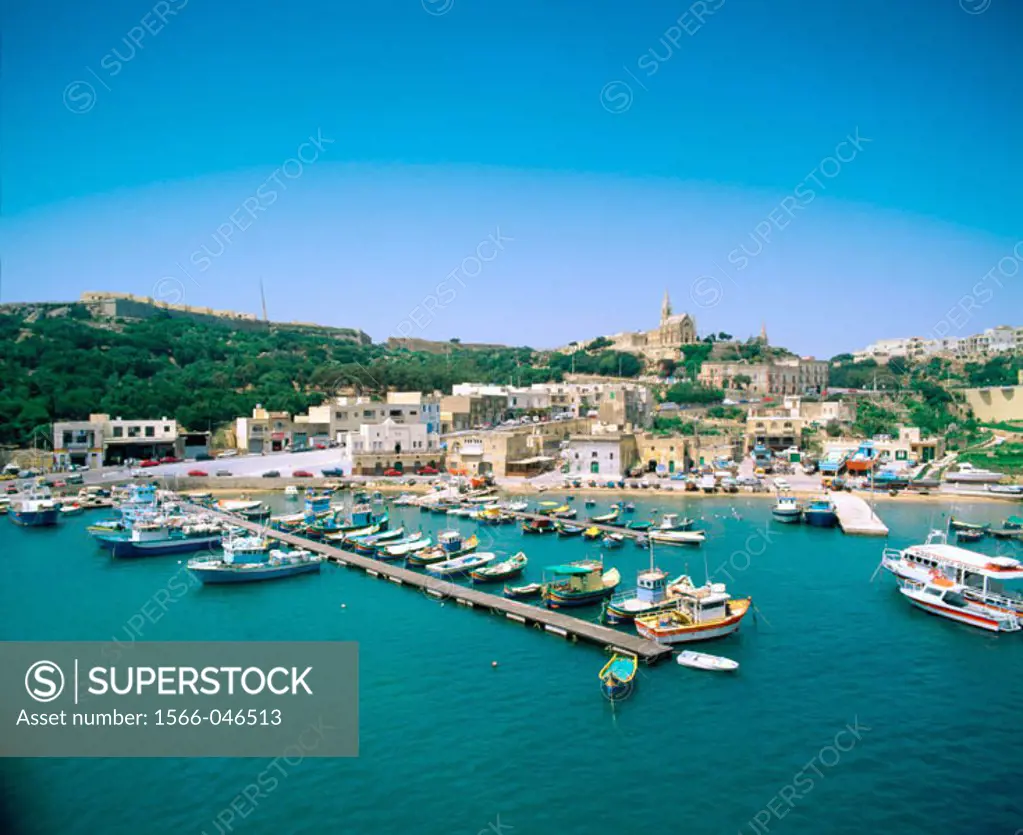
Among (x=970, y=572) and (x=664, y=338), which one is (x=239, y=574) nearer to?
(x=970, y=572)

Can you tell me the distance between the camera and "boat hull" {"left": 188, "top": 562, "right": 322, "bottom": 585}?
1886 cm

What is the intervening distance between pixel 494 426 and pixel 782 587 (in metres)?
34.4

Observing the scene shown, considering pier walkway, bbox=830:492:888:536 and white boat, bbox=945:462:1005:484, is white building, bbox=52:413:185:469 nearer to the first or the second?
pier walkway, bbox=830:492:888:536

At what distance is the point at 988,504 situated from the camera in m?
29.0

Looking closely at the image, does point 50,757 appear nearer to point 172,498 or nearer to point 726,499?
point 172,498

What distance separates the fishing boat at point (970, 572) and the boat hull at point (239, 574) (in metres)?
14.9

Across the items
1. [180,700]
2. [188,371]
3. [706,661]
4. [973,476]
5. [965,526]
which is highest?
[188,371]

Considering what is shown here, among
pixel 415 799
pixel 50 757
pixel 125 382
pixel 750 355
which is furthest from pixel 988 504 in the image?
pixel 750 355

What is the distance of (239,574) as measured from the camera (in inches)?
747

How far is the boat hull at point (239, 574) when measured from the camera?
18859 mm

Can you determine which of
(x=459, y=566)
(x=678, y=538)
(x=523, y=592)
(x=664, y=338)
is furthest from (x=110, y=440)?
(x=664, y=338)

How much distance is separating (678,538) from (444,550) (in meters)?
7.01

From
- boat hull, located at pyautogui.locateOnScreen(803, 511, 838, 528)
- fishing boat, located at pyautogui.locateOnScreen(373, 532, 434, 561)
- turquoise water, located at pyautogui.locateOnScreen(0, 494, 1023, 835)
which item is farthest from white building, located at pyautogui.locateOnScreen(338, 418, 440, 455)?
turquoise water, located at pyautogui.locateOnScreen(0, 494, 1023, 835)

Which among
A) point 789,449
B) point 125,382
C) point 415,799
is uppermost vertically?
point 125,382
